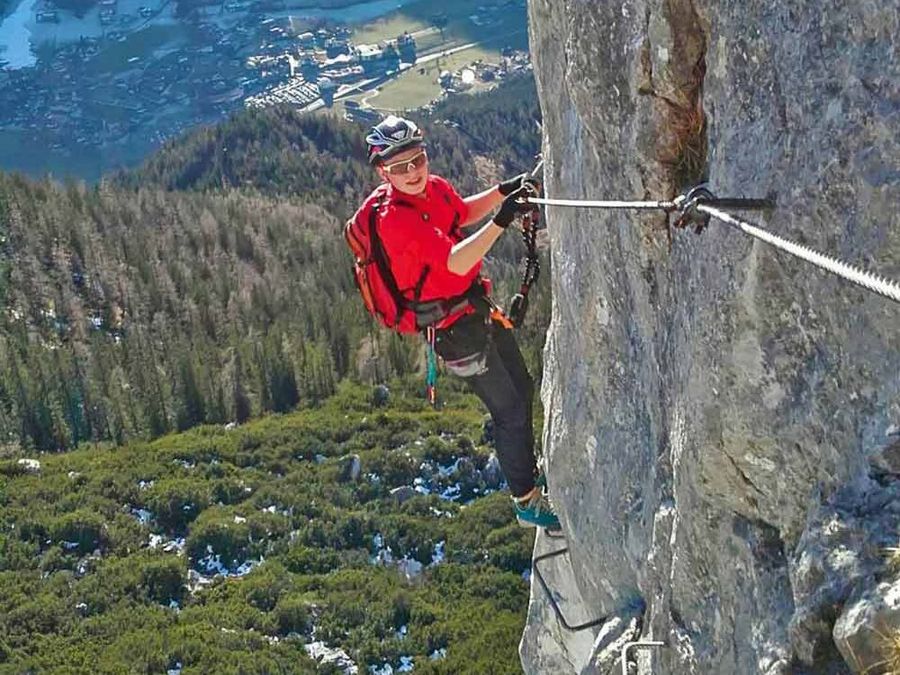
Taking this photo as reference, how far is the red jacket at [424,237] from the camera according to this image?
754cm

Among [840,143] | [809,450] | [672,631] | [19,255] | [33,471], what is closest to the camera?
[840,143]

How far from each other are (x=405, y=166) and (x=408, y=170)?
0.12 feet

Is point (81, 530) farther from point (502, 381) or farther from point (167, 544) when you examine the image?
point (502, 381)

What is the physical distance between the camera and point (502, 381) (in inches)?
346

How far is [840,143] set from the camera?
4355 mm

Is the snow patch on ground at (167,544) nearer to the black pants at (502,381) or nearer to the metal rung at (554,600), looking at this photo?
the metal rung at (554,600)

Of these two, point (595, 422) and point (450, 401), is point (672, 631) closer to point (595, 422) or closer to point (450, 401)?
point (595, 422)

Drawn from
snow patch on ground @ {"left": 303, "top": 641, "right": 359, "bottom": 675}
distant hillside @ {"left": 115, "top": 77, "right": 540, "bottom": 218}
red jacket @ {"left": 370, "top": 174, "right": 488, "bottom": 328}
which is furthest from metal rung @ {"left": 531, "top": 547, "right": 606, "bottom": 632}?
distant hillside @ {"left": 115, "top": 77, "right": 540, "bottom": 218}

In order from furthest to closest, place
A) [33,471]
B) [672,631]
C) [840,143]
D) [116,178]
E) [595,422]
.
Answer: [116,178]
[33,471]
[595,422]
[672,631]
[840,143]

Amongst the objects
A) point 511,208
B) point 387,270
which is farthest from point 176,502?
point 511,208

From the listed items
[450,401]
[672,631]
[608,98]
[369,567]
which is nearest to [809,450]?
[672,631]

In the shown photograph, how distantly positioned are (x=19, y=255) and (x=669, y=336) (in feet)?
311

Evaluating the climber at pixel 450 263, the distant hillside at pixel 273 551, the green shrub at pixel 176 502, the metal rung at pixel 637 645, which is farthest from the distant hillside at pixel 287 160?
the metal rung at pixel 637 645

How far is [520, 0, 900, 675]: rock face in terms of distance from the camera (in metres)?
4.26
